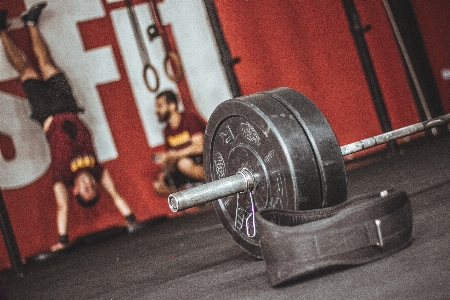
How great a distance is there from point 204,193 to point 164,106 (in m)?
2.78

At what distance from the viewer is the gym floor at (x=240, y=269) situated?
2.95 feet

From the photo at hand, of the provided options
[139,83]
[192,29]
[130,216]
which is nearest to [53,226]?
[130,216]

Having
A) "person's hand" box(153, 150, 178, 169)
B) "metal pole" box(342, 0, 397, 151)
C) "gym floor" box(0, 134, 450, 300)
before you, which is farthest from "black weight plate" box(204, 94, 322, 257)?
"person's hand" box(153, 150, 178, 169)

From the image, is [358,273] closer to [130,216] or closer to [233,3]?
[130,216]

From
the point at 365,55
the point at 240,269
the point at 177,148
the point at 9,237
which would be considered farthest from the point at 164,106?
the point at 240,269

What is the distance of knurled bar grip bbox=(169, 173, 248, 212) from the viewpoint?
1168 mm

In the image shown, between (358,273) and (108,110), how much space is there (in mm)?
3112

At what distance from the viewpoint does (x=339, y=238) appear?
983mm

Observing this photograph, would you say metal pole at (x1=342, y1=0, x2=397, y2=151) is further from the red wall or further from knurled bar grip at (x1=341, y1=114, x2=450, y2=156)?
knurled bar grip at (x1=341, y1=114, x2=450, y2=156)

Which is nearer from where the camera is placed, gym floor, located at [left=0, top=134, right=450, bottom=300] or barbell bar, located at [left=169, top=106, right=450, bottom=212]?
gym floor, located at [left=0, top=134, right=450, bottom=300]

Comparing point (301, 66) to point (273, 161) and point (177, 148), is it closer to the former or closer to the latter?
point (177, 148)

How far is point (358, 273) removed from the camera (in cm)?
98

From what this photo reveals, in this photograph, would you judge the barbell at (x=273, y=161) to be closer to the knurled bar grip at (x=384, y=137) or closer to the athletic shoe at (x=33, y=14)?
the knurled bar grip at (x=384, y=137)

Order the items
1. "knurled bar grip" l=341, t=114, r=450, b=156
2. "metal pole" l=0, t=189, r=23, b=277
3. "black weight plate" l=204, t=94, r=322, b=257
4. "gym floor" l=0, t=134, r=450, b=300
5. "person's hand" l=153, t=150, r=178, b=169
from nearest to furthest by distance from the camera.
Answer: "gym floor" l=0, t=134, r=450, b=300
"black weight plate" l=204, t=94, r=322, b=257
"knurled bar grip" l=341, t=114, r=450, b=156
"metal pole" l=0, t=189, r=23, b=277
"person's hand" l=153, t=150, r=178, b=169
